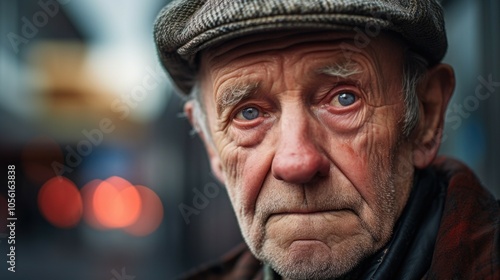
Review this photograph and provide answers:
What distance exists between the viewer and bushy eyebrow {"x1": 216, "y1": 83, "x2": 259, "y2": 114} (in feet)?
6.24

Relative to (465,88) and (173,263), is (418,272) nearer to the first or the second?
(465,88)

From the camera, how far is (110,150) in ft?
42.8

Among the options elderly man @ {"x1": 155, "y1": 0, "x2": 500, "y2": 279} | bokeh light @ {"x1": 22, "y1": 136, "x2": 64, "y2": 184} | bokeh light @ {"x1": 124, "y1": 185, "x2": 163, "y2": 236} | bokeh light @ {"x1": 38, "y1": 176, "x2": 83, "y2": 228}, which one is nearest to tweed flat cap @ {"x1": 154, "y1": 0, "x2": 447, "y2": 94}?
elderly man @ {"x1": 155, "y1": 0, "x2": 500, "y2": 279}

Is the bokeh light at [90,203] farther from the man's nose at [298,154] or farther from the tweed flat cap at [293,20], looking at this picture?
the man's nose at [298,154]

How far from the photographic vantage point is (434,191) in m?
2.02

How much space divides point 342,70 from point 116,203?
13.7m

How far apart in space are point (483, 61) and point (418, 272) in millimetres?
2731

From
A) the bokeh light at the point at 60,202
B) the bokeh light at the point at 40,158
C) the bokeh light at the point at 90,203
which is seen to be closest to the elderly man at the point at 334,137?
the bokeh light at the point at 40,158

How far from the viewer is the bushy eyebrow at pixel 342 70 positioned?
1.83m

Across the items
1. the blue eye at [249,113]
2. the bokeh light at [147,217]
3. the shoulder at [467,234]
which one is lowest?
the bokeh light at [147,217]

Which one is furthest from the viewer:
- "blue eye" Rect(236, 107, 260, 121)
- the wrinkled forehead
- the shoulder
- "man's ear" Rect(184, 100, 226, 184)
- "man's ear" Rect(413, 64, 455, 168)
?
"man's ear" Rect(184, 100, 226, 184)

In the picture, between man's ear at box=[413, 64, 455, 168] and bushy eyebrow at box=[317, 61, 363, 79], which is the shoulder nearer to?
man's ear at box=[413, 64, 455, 168]

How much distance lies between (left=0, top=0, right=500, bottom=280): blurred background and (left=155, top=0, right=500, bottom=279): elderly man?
2.24 metres

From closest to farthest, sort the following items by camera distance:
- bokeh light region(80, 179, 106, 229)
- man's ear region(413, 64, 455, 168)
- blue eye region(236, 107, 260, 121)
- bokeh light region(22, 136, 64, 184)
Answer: blue eye region(236, 107, 260, 121) → man's ear region(413, 64, 455, 168) → bokeh light region(22, 136, 64, 184) → bokeh light region(80, 179, 106, 229)
